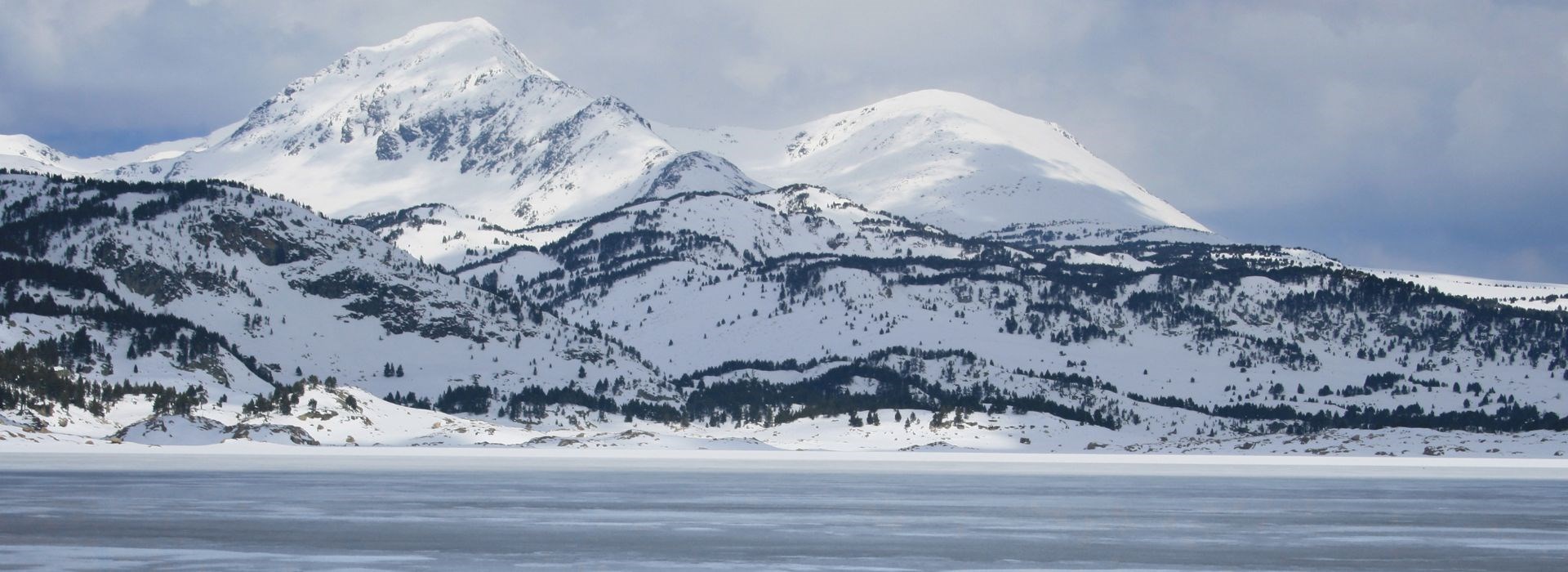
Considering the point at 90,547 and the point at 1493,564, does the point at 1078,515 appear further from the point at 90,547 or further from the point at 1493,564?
the point at 90,547

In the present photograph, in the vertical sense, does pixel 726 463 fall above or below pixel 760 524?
above

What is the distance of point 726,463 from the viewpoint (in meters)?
114

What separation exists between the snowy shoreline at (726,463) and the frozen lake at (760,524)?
13.1m

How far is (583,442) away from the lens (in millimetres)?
154625

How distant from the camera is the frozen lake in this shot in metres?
39.1

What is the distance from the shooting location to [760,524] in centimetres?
5078

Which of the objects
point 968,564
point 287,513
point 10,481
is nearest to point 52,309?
point 10,481

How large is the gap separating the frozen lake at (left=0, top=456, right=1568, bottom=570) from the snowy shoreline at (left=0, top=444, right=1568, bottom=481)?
1312cm

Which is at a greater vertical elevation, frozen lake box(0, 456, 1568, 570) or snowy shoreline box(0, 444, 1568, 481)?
snowy shoreline box(0, 444, 1568, 481)

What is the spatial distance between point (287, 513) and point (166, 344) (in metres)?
145

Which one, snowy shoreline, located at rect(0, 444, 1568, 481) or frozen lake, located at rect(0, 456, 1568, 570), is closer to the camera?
frozen lake, located at rect(0, 456, 1568, 570)

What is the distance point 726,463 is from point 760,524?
64005mm

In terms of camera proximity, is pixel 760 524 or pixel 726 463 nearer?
pixel 760 524

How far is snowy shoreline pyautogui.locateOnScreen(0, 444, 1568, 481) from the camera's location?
3711 inches
